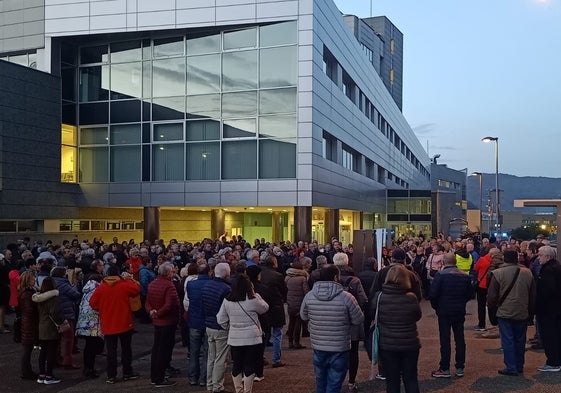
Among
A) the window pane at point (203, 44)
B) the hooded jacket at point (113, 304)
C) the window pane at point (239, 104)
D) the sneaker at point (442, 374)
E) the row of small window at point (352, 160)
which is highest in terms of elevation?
the window pane at point (203, 44)

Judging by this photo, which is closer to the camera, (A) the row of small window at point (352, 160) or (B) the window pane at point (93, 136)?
(B) the window pane at point (93, 136)

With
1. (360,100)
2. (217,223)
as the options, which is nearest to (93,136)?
(217,223)

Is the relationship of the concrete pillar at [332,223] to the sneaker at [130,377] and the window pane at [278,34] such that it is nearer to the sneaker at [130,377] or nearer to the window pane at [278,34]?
the window pane at [278,34]

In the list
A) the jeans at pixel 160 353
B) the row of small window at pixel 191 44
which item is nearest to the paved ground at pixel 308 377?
the jeans at pixel 160 353

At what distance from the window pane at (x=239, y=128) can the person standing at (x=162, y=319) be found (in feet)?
63.6

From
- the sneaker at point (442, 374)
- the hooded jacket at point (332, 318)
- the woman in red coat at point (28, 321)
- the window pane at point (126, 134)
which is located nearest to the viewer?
the hooded jacket at point (332, 318)

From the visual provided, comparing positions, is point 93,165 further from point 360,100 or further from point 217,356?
point 217,356

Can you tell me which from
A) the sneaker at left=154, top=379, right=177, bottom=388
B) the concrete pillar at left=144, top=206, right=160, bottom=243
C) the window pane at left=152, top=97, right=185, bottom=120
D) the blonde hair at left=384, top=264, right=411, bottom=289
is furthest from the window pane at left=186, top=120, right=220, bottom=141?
the blonde hair at left=384, top=264, right=411, bottom=289

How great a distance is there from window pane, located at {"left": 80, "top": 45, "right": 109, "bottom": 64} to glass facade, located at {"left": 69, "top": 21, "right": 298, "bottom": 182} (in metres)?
0.05

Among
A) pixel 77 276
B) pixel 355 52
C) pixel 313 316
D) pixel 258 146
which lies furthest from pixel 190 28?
pixel 313 316

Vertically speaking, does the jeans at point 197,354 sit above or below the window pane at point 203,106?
below

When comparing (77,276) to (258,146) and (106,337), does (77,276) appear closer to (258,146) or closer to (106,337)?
(106,337)

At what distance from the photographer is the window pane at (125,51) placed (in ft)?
98.2

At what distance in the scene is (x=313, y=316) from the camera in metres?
6.71
